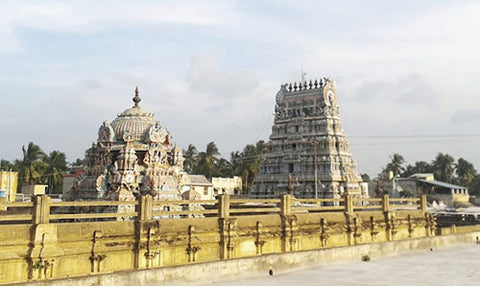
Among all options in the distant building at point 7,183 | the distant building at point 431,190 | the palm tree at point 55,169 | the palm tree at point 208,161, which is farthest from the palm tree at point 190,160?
the distant building at point 7,183

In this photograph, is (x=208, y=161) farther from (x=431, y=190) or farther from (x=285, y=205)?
(x=285, y=205)

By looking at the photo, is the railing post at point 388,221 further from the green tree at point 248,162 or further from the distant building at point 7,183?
the green tree at point 248,162

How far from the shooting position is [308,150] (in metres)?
64.2

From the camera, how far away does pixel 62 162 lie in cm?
7781

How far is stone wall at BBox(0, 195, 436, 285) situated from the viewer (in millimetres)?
10703

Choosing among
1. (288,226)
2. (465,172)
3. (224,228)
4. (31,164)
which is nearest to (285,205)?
(288,226)

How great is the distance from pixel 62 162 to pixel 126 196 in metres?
51.1

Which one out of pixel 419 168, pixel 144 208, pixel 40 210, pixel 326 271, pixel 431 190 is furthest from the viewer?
pixel 419 168

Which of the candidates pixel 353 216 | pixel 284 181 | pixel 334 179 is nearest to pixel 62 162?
pixel 284 181

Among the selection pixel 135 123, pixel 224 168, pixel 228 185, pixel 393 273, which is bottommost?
pixel 393 273

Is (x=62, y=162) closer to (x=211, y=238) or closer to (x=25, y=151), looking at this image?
(x=25, y=151)

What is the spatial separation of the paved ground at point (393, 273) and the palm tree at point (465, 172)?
318 feet

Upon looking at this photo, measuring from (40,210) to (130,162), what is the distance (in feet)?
74.8

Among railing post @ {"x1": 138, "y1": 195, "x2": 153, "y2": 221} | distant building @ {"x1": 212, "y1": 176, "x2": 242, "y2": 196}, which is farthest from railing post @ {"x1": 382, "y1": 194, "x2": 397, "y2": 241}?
distant building @ {"x1": 212, "y1": 176, "x2": 242, "y2": 196}
